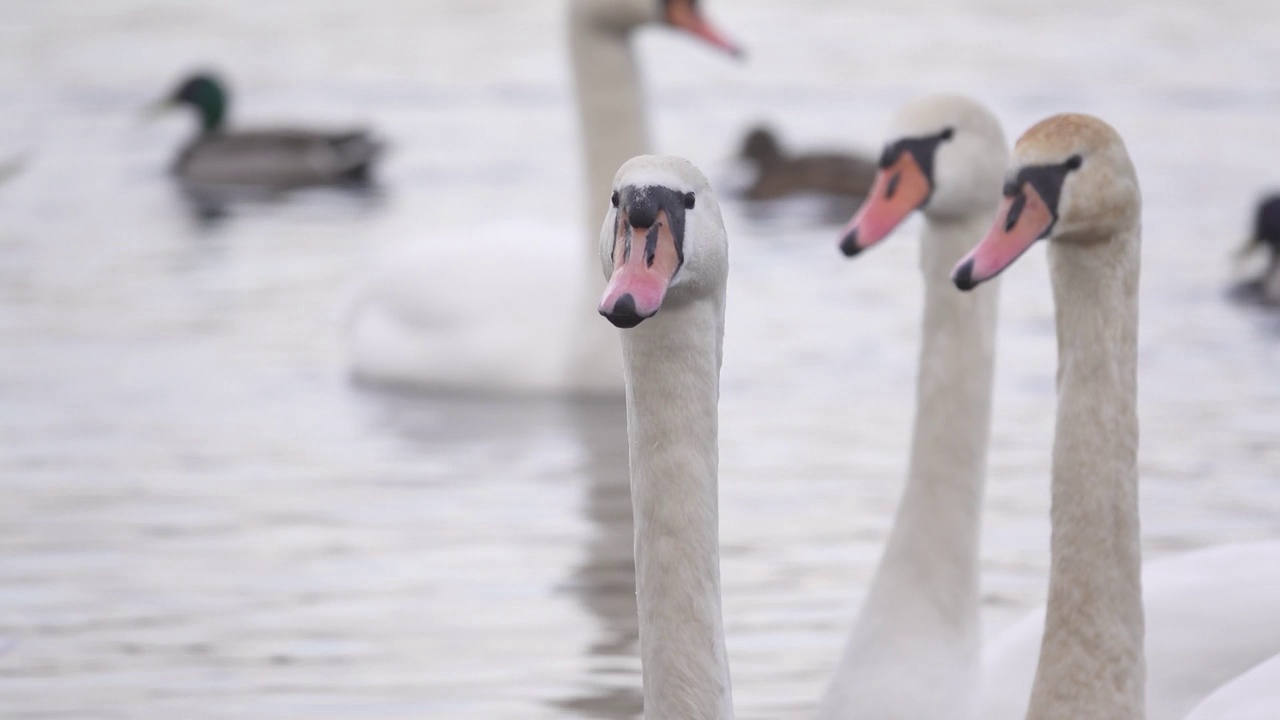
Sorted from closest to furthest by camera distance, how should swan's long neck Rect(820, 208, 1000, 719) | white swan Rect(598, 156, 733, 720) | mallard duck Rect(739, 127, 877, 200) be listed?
white swan Rect(598, 156, 733, 720)
swan's long neck Rect(820, 208, 1000, 719)
mallard duck Rect(739, 127, 877, 200)

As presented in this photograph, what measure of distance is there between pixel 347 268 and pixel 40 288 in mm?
1765

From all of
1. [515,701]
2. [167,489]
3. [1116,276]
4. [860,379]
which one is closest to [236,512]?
[167,489]

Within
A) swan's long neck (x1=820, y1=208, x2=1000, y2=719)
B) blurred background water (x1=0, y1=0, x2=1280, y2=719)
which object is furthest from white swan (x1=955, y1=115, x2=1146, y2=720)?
blurred background water (x1=0, y1=0, x2=1280, y2=719)

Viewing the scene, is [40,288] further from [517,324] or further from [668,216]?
[668,216]

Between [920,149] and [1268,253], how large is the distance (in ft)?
25.0

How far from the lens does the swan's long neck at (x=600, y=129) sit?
992 centimetres

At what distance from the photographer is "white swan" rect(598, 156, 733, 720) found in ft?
11.6

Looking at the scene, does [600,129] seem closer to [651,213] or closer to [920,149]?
[920,149]

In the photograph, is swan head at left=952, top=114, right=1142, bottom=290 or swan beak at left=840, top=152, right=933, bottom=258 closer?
swan head at left=952, top=114, right=1142, bottom=290

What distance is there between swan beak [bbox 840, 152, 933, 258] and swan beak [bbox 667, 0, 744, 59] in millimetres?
5527

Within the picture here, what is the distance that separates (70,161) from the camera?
17922 mm

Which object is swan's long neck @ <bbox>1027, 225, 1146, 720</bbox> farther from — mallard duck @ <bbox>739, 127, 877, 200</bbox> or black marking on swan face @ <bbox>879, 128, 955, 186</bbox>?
mallard duck @ <bbox>739, 127, 877, 200</bbox>

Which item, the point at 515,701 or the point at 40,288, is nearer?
the point at 515,701

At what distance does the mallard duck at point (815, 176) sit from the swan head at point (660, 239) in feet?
40.1
